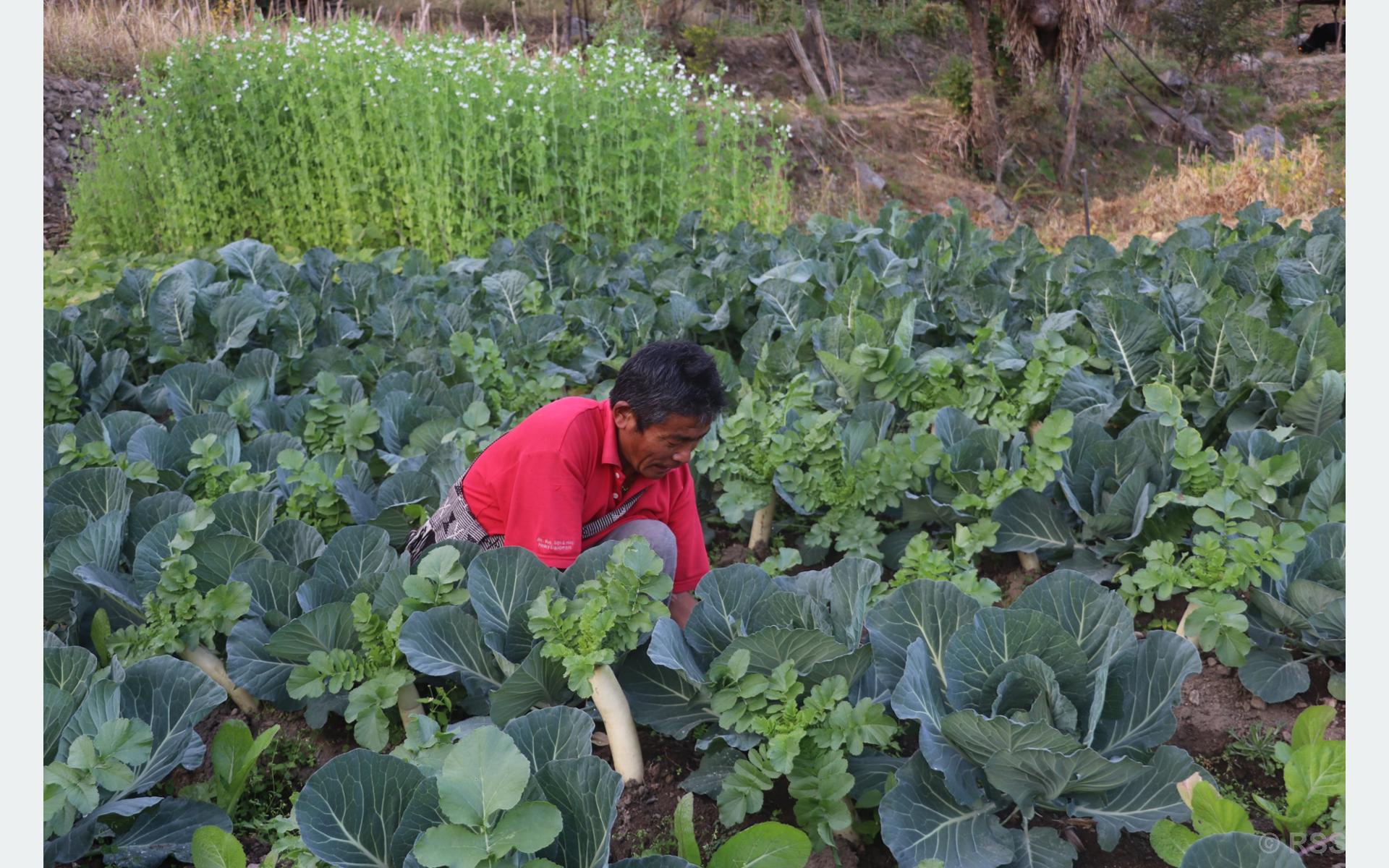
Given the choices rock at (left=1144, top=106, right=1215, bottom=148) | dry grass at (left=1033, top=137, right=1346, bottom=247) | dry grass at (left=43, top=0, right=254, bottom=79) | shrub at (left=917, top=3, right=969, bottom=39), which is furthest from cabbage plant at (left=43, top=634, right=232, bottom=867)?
shrub at (left=917, top=3, right=969, bottom=39)

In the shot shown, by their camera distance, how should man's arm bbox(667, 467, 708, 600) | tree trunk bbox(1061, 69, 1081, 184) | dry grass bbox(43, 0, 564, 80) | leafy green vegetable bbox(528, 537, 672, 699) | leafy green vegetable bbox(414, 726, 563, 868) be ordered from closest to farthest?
leafy green vegetable bbox(414, 726, 563, 868), leafy green vegetable bbox(528, 537, 672, 699), man's arm bbox(667, 467, 708, 600), dry grass bbox(43, 0, 564, 80), tree trunk bbox(1061, 69, 1081, 184)

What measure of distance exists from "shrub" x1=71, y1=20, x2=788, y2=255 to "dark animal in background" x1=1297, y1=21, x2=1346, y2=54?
63.8ft

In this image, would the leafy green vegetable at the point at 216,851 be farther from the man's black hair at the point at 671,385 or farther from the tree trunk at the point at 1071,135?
the tree trunk at the point at 1071,135

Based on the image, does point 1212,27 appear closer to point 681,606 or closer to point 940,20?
point 940,20

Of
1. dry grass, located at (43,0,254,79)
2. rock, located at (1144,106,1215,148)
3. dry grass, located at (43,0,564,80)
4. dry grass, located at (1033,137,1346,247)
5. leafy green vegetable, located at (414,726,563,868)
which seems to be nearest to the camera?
leafy green vegetable, located at (414,726,563,868)

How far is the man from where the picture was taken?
240 centimetres

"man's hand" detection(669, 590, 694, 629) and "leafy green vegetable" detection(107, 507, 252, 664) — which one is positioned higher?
"leafy green vegetable" detection(107, 507, 252, 664)

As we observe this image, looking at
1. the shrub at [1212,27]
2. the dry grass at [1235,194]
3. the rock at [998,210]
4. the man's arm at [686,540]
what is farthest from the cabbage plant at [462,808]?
the shrub at [1212,27]

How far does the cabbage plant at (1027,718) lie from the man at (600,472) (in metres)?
0.67

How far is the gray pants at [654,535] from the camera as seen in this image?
8.70 ft

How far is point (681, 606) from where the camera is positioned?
2.70m

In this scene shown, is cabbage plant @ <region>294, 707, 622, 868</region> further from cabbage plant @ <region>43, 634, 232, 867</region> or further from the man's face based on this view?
the man's face

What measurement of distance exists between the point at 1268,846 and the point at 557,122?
6.40 metres

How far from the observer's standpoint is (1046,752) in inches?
68.4
